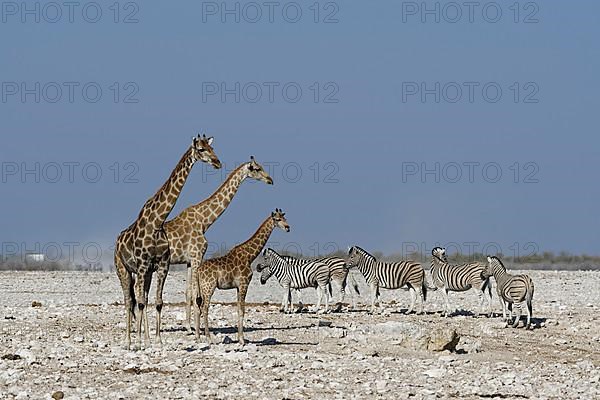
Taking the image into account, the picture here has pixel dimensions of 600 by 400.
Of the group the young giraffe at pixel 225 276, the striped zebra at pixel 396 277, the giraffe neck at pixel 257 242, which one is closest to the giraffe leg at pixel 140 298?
the young giraffe at pixel 225 276

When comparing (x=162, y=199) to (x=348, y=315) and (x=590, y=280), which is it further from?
(x=590, y=280)

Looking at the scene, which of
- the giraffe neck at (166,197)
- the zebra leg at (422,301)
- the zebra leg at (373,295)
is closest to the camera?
the giraffe neck at (166,197)

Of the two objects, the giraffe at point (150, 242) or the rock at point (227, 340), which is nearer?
the giraffe at point (150, 242)

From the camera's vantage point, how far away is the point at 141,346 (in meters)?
16.9

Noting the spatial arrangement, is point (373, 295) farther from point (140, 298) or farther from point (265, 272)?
point (140, 298)

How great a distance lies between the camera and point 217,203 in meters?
20.1

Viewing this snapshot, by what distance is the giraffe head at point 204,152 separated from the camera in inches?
688

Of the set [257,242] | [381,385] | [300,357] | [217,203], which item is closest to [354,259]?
[217,203]

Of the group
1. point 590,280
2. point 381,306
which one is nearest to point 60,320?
point 381,306

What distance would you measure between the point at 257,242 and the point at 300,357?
10.2 feet

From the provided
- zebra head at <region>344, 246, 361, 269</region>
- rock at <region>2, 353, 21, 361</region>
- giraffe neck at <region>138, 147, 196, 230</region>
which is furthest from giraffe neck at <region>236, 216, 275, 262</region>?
zebra head at <region>344, 246, 361, 269</region>

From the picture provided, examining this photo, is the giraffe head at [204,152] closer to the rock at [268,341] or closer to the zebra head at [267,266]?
the rock at [268,341]

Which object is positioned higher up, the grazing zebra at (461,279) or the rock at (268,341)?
the grazing zebra at (461,279)

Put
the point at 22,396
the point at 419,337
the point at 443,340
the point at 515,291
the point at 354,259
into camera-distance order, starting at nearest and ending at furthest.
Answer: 1. the point at 22,396
2. the point at 443,340
3. the point at 419,337
4. the point at 515,291
5. the point at 354,259
